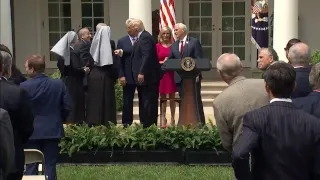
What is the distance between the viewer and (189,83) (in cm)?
1061

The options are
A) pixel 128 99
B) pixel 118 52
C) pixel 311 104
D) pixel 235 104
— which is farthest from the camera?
pixel 128 99

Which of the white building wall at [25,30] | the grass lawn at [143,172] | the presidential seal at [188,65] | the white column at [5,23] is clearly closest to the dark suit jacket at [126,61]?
the presidential seal at [188,65]

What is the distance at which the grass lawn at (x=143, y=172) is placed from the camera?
27.7 ft

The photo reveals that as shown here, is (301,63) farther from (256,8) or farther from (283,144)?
(256,8)

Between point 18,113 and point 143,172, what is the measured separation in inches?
135

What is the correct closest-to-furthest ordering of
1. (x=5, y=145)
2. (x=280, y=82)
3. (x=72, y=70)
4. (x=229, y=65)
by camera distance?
(x=280, y=82) → (x=5, y=145) → (x=229, y=65) → (x=72, y=70)

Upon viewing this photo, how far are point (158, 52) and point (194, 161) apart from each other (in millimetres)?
3056

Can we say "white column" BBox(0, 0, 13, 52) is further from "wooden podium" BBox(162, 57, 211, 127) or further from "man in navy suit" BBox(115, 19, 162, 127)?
"wooden podium" BBox(162, 57, 211, 127)

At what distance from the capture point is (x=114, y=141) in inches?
363

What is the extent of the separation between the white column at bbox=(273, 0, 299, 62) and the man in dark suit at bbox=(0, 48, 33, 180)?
32.9ft

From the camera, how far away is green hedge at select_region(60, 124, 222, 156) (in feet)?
30.1

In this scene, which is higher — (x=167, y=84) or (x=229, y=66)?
(x=229, y=66)

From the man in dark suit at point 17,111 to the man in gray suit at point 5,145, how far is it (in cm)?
73

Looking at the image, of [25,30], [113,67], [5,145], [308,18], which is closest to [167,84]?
[113,67]
